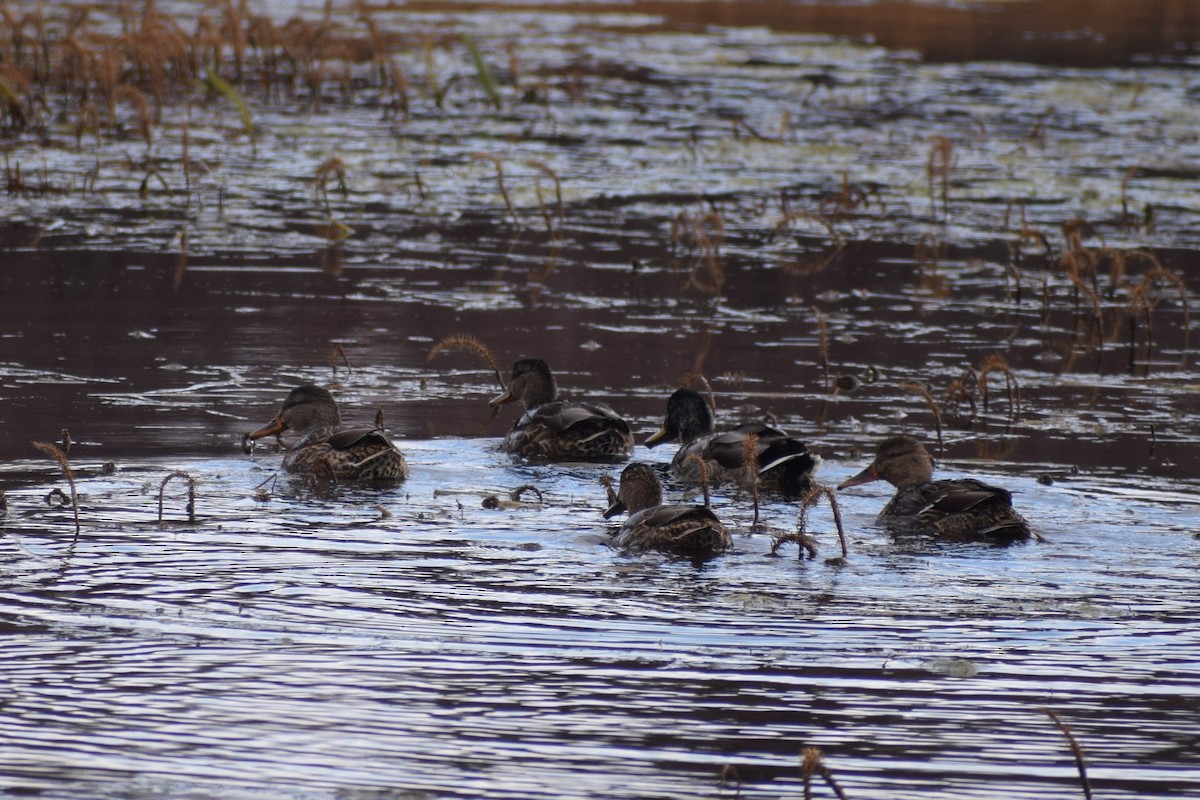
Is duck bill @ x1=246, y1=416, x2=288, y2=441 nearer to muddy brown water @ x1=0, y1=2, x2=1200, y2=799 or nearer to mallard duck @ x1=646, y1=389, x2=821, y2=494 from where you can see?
muddy brown water @ x1=0, y1=2, x2=1200, y2=799

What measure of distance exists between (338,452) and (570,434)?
1363 millimetres

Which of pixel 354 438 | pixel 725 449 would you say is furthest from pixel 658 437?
pixel 354 438

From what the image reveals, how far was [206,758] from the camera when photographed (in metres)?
5.23

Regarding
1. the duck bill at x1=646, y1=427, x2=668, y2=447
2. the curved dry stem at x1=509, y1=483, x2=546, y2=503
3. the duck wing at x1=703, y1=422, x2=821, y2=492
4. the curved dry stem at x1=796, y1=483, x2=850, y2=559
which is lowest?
the duck bill at x1=646, y1=427, x2=668, y2=447

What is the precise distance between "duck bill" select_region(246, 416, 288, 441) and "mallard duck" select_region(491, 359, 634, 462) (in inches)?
44.1

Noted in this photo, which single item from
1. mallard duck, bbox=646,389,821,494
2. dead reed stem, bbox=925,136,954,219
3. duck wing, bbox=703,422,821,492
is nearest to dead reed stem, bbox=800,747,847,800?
mallard duck, bbox=646,389,821,494

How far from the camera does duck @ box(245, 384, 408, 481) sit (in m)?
8.81

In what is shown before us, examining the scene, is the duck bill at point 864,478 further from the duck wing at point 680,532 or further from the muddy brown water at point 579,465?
the duck wing at point 680,532

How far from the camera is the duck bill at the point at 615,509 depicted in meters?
8.30

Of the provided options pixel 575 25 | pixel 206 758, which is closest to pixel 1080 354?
pixel 206 758

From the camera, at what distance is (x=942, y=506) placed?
8164mm

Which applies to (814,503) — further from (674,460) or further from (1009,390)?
(1009,390)

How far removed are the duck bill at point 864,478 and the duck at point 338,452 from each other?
6.65 ft

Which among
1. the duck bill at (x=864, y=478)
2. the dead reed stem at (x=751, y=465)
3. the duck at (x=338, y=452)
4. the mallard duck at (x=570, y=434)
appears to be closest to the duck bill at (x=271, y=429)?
the duck at (x=338, y=452)
